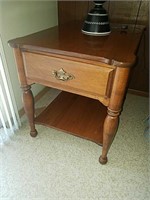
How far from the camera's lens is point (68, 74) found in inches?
29.7

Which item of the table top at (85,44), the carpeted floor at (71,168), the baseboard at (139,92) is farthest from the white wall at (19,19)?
the baseboard at (139,92)

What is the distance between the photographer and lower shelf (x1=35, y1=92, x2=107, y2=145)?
0.99 m

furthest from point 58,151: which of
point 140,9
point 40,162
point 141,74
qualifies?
point 140,9

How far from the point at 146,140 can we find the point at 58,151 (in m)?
0.55

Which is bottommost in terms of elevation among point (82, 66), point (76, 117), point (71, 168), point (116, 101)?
point (71, 168)

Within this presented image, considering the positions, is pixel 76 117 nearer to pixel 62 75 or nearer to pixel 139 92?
pixel 62 75

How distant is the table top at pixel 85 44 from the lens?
2.18 feet

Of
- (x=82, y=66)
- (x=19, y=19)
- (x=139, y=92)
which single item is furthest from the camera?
(x=139, y=92)

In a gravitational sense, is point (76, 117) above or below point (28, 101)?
below

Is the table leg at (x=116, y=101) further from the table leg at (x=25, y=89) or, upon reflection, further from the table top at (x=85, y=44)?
the table leg at (x=25, y=89)

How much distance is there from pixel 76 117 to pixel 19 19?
68 centimetres

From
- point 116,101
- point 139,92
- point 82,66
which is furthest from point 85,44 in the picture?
point 139,92

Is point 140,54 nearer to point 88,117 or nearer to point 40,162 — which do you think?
point 88,117

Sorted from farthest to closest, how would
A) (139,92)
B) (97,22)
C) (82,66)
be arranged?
(139,92) < (97,22) < (82,66)
